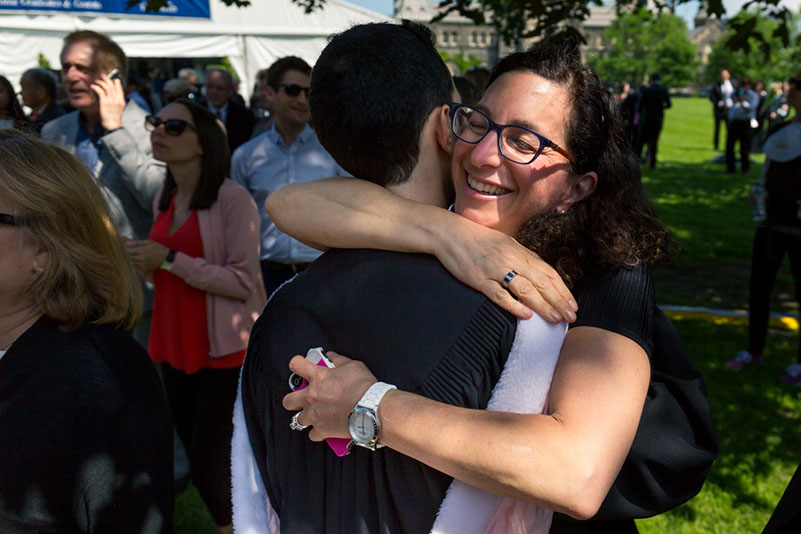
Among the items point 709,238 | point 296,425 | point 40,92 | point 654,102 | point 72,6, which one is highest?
point 72,6

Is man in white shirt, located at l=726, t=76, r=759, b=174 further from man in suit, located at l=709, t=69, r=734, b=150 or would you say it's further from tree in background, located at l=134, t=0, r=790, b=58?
tree in background, located at l=134, t=0, r=790, b=58

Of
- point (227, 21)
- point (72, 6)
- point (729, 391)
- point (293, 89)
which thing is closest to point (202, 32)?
point (227, 21)

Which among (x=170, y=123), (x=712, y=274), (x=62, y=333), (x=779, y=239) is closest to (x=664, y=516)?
(x=779, y=239)

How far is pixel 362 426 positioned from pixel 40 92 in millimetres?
6229

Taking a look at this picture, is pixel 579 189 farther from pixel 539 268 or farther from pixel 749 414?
pixel 749 414

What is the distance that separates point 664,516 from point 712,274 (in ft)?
16.0

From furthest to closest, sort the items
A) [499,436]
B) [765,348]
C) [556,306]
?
[765,348] → [556,306] → [499,436]

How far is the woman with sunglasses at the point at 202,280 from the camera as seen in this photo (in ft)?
10.4

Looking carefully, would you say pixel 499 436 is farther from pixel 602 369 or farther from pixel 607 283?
pixel 607 283

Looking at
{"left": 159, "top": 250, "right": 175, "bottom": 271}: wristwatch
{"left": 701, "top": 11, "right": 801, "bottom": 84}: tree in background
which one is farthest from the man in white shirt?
{"left": 159, "top": 250, "right": 175, "bottom": 271}: wristwatch

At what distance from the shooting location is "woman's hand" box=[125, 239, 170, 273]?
10.3ft

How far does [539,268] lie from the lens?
129 centimetres

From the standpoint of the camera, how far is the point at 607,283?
1.38 m

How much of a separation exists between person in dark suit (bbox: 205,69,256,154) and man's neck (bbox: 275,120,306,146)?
3.20 m
